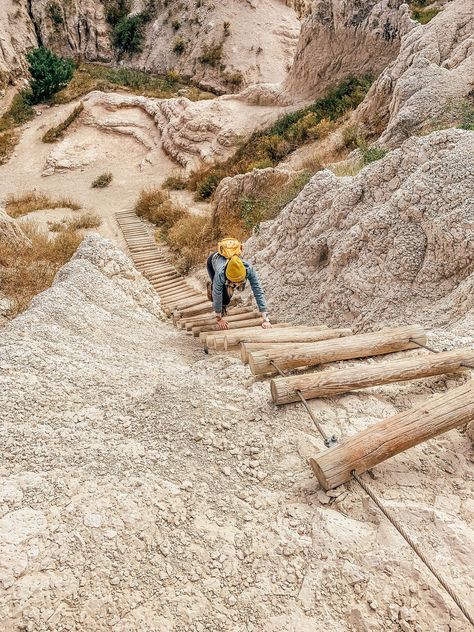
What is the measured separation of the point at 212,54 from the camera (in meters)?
29.3

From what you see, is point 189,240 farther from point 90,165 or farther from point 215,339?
point 90,165

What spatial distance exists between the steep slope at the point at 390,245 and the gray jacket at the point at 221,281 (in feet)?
4.78

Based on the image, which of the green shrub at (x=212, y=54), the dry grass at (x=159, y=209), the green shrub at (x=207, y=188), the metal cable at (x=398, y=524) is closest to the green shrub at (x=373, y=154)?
the metal cable at (x=398, y=524)

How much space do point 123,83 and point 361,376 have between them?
1192 inches

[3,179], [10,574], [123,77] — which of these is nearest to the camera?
[10,574]

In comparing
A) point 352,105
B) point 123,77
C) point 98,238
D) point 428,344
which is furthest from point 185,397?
point 123,77

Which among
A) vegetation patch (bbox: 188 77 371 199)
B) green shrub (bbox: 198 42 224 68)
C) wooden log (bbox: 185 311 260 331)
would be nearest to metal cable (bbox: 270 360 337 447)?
wooden log (bbox: 185 311 260 331)

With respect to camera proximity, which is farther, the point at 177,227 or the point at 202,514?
the point at 177,227

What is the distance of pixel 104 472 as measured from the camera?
8.77ft

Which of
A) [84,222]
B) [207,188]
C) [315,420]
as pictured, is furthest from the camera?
[207,188]

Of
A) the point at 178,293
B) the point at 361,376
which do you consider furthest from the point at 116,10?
the point at 361,376

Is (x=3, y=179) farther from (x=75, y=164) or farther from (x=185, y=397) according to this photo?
(x=185, y=397)

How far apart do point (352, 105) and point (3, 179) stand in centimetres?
1653

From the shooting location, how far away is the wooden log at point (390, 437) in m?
2.44
